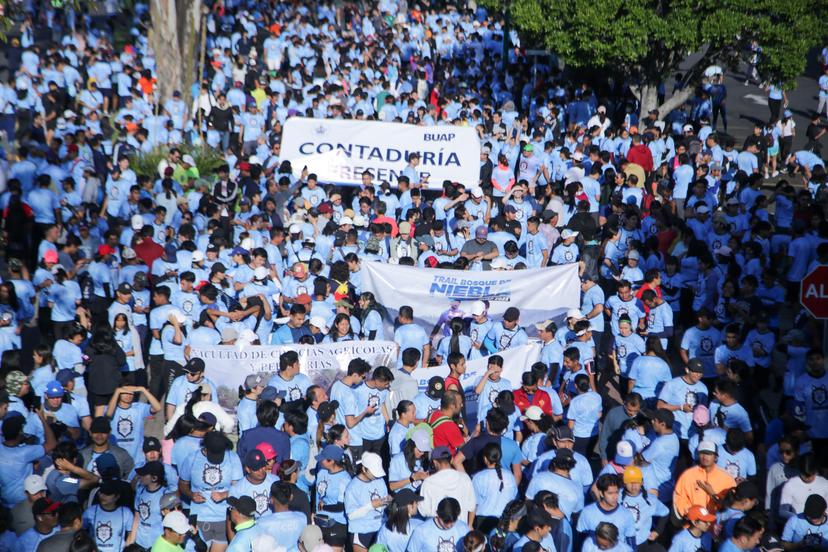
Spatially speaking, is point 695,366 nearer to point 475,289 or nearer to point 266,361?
point 475,289

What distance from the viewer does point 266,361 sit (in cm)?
1109

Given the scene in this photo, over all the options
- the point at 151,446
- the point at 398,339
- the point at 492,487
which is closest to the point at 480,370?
the point at 398,339

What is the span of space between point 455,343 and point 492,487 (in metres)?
3.18

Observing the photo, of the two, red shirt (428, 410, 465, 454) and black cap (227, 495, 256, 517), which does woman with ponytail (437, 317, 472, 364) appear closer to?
red shirt (428, 410, 465, 454)

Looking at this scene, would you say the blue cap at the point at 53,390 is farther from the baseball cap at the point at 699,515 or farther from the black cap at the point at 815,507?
the black cap at the point at 815,507

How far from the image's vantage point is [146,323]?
12.4m

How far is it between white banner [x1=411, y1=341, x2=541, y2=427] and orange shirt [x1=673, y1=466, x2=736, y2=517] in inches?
107

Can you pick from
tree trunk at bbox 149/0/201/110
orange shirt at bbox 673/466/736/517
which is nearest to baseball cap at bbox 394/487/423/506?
orange shirt at bbox 673/466/736/517

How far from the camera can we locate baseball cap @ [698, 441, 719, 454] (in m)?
8.70

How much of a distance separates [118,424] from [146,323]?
2.78 meters

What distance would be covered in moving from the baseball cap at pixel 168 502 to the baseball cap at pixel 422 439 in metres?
2.13

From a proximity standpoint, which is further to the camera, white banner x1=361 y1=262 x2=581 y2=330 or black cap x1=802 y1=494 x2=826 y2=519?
white banner x1=361 y1=262 x2=581 y2=330

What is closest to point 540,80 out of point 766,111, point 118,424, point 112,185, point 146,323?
point 766,111

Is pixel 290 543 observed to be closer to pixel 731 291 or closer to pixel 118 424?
pixel 118 424
